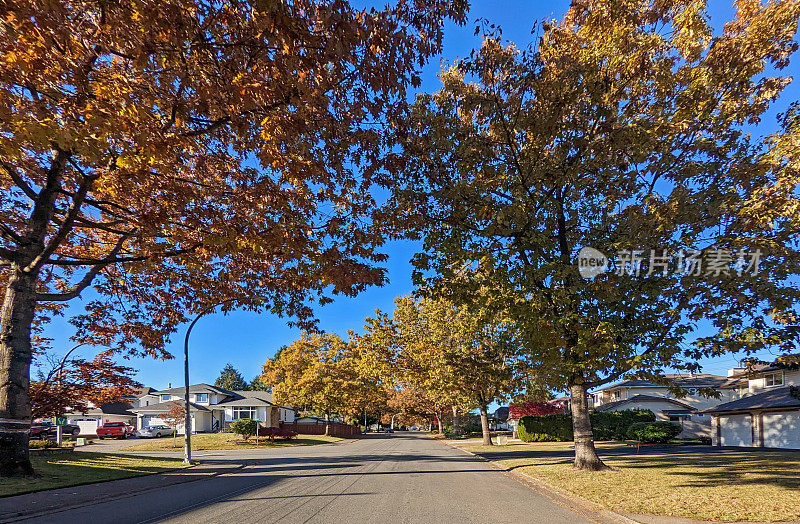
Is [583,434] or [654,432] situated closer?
[583,434]

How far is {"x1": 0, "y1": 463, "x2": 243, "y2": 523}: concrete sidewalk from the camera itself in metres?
8.26

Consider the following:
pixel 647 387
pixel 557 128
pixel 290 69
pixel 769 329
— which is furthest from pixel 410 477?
pixel 647 387

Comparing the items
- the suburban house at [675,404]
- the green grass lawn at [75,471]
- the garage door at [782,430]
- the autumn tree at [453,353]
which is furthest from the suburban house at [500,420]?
the green grass lawn at [75,471]

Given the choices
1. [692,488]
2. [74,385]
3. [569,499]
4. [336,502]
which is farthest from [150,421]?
[692,488]

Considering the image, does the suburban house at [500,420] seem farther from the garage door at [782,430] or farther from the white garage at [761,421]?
the garage door at [782,430]

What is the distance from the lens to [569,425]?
35.6 m

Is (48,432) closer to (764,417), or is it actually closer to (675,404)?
(764,417)

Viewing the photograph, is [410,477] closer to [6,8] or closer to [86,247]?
[86,247]

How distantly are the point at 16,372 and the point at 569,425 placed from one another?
36.0m

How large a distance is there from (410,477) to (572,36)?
46.0 feet

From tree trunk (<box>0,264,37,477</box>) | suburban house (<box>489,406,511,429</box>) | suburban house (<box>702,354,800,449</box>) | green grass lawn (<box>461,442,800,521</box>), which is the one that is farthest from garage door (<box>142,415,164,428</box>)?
suburban house (<box>702,354,800,449</box>)

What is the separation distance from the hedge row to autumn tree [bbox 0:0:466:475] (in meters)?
30.6

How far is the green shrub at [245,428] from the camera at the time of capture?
35.0 meters

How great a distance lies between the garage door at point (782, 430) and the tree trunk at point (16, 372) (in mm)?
34805
